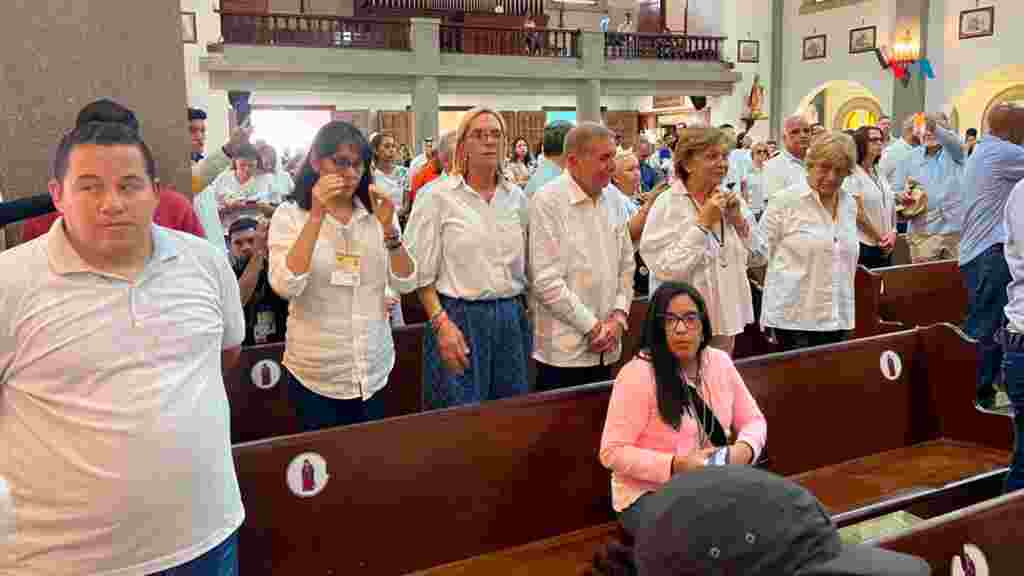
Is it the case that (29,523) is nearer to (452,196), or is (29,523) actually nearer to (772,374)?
(452,196)

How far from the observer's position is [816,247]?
3.93 metres

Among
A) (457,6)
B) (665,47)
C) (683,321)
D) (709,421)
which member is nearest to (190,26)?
(457,6)

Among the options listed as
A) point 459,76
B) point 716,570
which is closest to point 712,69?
point 459,76

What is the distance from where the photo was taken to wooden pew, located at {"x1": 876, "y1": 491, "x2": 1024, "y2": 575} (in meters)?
2.02

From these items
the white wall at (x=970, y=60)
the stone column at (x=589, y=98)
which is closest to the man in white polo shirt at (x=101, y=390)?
the white wall at (x=970, y=60)

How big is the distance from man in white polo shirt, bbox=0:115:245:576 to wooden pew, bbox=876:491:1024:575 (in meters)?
1.45

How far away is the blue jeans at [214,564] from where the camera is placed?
174 centimetres

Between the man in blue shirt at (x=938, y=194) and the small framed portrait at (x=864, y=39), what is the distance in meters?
9.69

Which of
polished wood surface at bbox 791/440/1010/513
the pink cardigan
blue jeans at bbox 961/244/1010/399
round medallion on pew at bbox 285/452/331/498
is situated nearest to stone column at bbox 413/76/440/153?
blue jeans at bbox 961/244/1010/399

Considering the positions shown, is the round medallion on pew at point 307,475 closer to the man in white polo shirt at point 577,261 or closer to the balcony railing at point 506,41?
the man in white polo shirt at point 577,261

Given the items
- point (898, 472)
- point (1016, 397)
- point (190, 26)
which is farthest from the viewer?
point (190, 26)

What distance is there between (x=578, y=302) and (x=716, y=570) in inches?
92.2

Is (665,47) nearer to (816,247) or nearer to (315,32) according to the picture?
(315,32)

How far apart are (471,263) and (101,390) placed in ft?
5.39
